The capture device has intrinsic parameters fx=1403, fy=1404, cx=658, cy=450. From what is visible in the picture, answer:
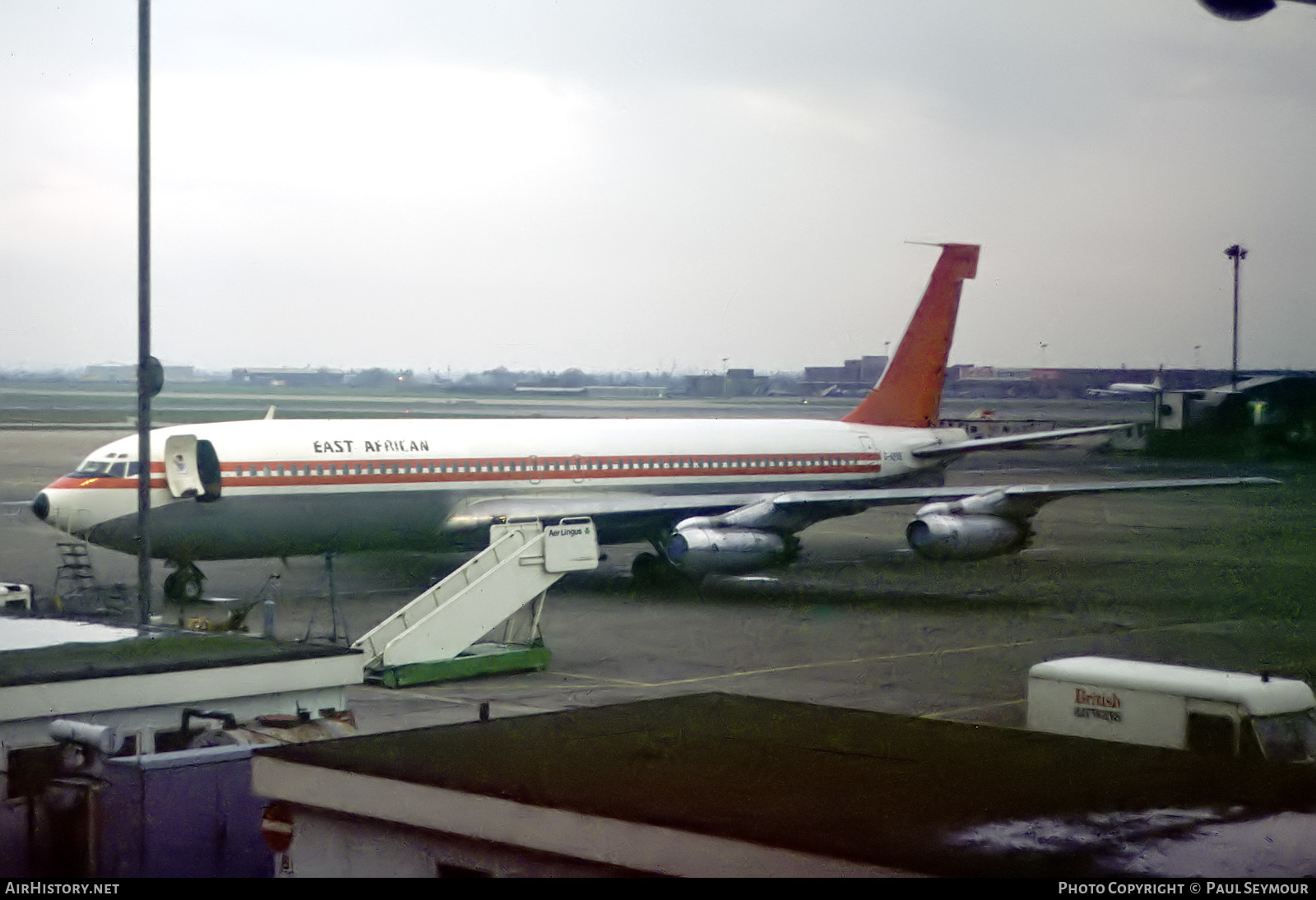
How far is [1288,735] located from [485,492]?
721 inches

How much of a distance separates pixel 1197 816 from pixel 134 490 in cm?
2268

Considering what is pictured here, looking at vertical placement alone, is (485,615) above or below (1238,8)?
below

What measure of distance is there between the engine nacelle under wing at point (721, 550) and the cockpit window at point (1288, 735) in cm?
1360

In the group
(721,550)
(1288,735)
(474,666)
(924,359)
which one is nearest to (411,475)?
(721,550)

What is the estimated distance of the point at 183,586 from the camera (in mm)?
26938

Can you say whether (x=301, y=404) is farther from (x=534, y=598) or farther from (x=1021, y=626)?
(x=1021, y=626)

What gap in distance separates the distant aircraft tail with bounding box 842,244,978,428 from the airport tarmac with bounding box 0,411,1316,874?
3727 millimetres

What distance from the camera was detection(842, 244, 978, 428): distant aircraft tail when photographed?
36.3 m

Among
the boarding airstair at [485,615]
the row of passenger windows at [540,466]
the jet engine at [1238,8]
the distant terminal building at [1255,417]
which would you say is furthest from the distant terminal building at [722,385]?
the jet engine at [1238,8]

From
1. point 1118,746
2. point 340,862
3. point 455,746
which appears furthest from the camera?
point 1118,746

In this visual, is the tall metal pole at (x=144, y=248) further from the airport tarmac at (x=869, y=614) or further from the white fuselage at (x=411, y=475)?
the white fuselage at (x=411, y=475)

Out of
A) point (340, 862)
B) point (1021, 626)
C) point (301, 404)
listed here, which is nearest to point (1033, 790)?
point (340, 862)

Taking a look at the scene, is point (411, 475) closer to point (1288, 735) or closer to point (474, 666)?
point (474, 666)

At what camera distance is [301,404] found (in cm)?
4062
